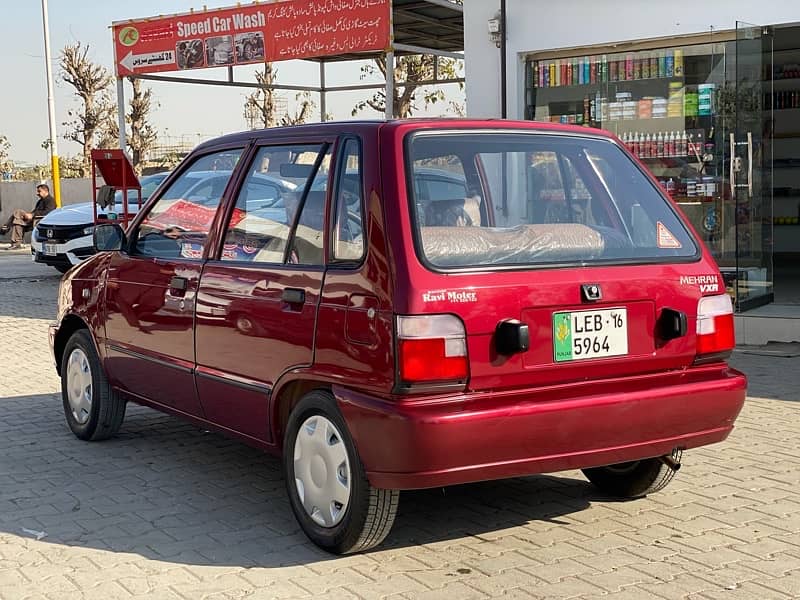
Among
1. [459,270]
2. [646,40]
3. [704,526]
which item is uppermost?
[646,40]

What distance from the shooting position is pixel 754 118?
10711mm

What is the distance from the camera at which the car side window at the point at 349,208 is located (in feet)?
13.9

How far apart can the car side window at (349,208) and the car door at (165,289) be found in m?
0.98

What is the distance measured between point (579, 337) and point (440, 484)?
783mm

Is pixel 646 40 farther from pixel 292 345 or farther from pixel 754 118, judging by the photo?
pixel 292 345

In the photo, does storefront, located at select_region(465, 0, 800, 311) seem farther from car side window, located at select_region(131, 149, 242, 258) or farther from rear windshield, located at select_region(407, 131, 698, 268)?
car side window, located at select_region(131, 149, 242, 258)

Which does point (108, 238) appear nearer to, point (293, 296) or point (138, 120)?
point (293, 296)

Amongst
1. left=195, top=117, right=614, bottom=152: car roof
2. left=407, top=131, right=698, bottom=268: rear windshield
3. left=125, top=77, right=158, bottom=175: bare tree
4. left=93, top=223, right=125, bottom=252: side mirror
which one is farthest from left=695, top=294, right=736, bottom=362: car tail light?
left=125, top=77, right=158, bottom=175: bare tree

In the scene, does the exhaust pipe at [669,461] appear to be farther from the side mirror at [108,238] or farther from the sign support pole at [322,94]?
the sign support pole at [322,94]

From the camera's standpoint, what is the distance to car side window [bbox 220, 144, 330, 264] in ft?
15.3

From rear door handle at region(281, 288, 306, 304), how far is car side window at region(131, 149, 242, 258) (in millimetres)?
860

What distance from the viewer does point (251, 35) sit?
1546 centimetres

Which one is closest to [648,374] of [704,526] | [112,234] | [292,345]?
[704,526]

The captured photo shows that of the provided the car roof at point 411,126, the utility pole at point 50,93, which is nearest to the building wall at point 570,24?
the car roof at point 411,126
